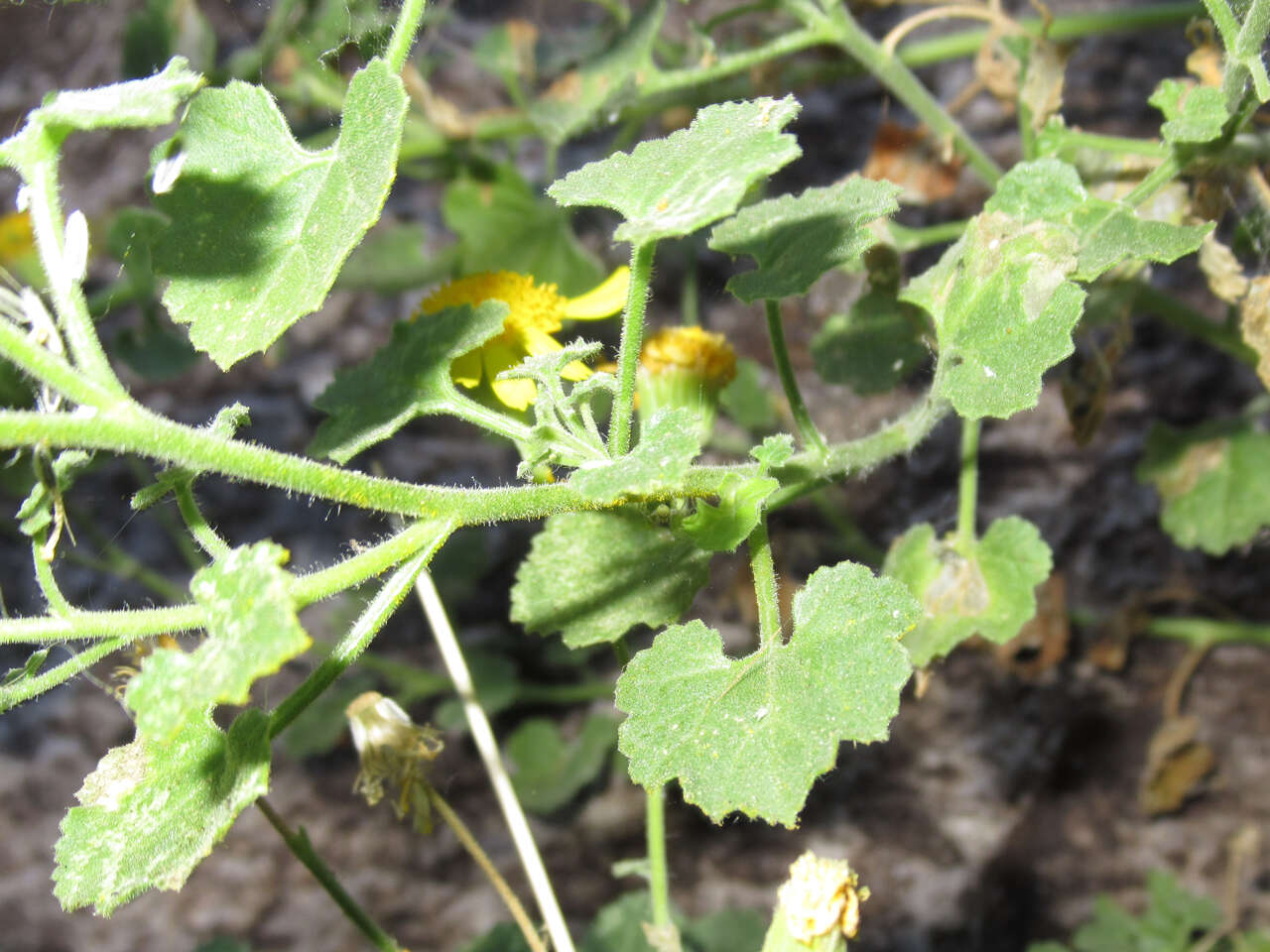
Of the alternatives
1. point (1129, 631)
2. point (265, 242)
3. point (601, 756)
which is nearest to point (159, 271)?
point (265, 242)

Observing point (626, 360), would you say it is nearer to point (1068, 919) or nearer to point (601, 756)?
point (601, 756)

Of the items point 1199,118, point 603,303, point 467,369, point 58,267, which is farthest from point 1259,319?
point 58,267

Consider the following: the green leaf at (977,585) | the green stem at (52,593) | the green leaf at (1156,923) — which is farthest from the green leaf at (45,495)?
the green leaf at (1156,923)

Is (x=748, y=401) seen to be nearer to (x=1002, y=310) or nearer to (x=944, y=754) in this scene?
(x=944, y=754)

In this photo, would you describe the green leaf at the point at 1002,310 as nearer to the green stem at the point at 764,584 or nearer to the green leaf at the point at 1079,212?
the green leaf at the point at 1079,212

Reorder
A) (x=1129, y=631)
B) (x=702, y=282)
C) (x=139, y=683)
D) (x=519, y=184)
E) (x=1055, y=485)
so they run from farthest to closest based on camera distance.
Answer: (x=702, y=282), (x=1055, y=485), (x=1129, y=631), (x=519, y=184), (x=139, y=683)

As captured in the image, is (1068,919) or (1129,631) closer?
(1129,631)
